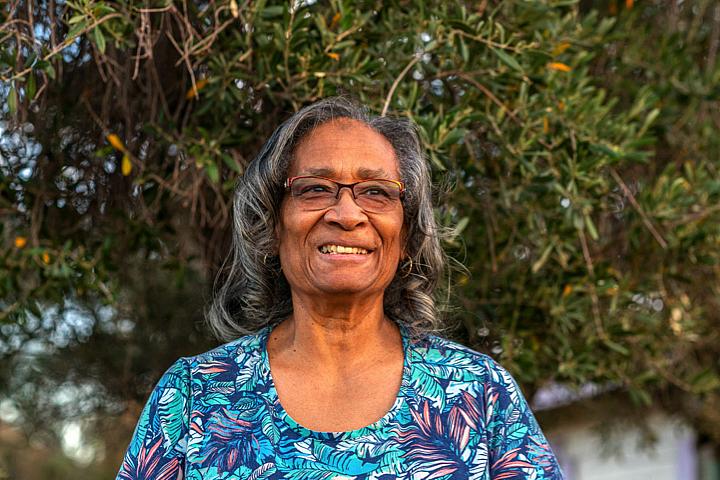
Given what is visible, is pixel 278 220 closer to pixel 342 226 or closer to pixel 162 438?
pixel 342 226

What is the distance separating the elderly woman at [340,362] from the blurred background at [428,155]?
0.51m

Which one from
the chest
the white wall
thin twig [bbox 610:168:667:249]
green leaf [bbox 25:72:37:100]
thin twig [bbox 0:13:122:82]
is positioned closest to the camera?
the chest

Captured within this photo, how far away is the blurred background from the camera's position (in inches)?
128

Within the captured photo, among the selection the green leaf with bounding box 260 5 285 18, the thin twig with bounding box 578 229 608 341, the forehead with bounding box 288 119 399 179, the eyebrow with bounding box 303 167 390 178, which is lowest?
the thin twig with bounding box 578 229 608 341

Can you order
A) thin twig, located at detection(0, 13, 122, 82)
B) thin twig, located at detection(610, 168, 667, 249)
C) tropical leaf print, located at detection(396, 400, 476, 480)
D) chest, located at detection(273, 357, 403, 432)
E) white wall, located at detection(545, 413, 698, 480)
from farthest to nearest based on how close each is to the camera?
white wall, located at detection(545, 413, 698, 480) → thin twig, located at detection(610, 168, 667, 249) → thin twig, located at detection(0, 13, 122, 82) → chest, located at detection(273, 357, 403, 432) → tropical leaf print, located at detection(396, 400, 476, 480)

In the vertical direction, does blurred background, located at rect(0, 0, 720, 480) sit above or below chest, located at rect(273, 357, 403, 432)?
above

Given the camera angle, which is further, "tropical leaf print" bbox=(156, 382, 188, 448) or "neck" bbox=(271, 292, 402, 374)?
"neck" bbox=(271, 292, 402, 374)

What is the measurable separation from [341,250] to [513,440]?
22.1 inches

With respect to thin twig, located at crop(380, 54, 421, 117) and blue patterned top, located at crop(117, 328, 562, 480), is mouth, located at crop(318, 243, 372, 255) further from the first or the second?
thin twig, located at crop(380, 54, 421, 117)

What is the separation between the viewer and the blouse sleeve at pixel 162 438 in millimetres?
2293

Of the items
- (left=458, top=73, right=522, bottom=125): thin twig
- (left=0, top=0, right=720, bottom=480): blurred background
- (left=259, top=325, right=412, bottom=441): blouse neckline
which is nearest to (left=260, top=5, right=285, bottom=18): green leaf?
(left=0, top=0, right=720, bottom=480): blurred background

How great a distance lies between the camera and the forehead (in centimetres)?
240

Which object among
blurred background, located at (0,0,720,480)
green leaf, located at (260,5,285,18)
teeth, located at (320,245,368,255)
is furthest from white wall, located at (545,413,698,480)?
teeth, located at (320,245,368,255)

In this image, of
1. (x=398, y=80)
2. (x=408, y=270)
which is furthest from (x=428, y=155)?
(x=408, y=270)
